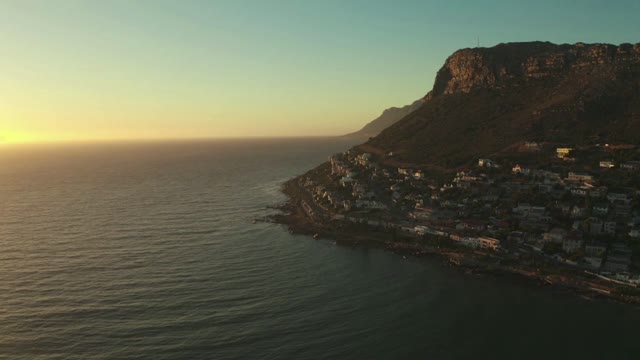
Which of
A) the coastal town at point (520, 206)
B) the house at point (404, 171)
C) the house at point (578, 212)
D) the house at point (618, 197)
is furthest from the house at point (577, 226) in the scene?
the house at point (404, 171)

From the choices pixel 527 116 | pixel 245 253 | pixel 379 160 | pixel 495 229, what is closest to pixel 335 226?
pixel 245 253

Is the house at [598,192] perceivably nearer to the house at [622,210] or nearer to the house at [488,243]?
the house at [622,210]

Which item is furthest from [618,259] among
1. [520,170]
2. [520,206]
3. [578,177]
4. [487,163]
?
[487,163]

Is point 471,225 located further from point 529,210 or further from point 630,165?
point 630,165

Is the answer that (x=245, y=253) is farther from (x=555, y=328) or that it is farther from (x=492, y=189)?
(x=492, y=189)

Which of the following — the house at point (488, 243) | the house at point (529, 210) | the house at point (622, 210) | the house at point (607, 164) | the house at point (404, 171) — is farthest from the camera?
the house at point (404, 171)

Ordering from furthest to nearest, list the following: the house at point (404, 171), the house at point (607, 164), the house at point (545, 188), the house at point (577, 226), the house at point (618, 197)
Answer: the house at point (404, 171), the house at point (607, 164), the house at point (545, 188), the house at point (618, 197), the house at point (577, 226)
